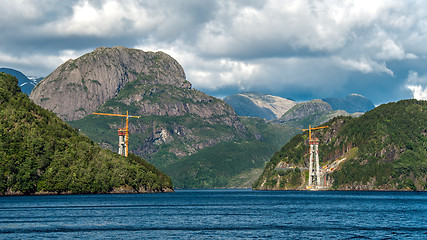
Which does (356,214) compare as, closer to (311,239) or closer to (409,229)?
(409,229)

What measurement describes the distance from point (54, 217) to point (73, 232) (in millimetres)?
42287

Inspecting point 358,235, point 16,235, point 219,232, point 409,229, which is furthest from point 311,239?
point 16,235

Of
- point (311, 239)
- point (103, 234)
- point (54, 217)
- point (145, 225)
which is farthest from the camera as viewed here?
point (54, 217)

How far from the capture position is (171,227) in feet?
478

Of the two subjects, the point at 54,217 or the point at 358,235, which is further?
the point at 54,217

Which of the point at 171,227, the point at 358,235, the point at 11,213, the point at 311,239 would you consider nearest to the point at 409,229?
the point at 358,235

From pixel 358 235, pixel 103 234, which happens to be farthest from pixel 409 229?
pixel 103 234

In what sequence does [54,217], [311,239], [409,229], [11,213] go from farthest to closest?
[11,213]
[54,217]
[409,229]
[311,239]

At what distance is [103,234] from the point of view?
130 m

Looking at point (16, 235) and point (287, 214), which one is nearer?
point (16, 235)

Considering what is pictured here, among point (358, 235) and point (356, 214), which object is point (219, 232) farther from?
point (356, 214)

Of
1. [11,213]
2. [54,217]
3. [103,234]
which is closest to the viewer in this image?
[103,234]

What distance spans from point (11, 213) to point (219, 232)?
85.0m

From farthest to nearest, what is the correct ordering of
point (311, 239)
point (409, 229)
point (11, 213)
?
point (11, 213) → point (409, 229) → point (311, 239)
